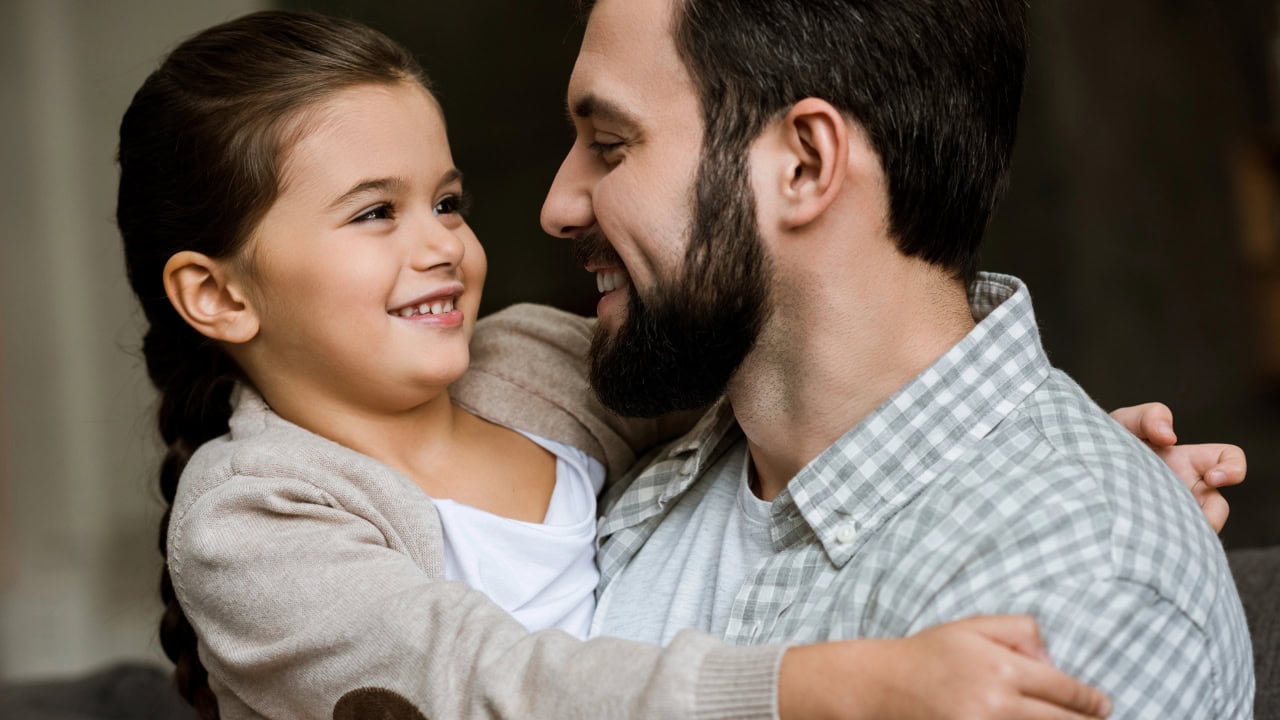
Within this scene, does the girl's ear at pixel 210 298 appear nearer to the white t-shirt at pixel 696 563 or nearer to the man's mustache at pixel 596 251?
the man's mustache at pixel 596 251

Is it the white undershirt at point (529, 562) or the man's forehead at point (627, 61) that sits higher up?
the man's forehead at point (627, 61)

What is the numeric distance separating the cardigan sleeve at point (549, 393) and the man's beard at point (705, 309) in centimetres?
29

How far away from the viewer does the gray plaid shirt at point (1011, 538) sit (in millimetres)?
1112

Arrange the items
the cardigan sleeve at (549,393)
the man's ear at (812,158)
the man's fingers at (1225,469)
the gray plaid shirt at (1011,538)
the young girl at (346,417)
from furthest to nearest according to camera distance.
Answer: the cardigan sleeve at (549,393) < the man's fingers at (1225,469) < the man's ear at (812,158) < the young girl at (346,417) < the gray plaid shirt at (1011,538)

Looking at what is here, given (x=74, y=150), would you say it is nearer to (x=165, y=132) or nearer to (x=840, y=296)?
(x=165, y=132)

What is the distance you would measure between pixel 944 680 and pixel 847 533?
1.10ft

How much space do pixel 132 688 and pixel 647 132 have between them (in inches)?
65.1

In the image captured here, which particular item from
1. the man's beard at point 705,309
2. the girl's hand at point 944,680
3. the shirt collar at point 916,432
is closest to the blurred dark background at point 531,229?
the man's beard at point 705,309

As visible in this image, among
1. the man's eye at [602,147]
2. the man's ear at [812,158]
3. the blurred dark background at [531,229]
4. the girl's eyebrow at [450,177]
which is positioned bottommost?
the blurred dark background at [531,229]

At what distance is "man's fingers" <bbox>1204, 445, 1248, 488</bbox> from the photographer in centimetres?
152

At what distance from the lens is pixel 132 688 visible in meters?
2.44

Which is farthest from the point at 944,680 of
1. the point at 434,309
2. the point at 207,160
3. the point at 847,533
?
the point at 207,160

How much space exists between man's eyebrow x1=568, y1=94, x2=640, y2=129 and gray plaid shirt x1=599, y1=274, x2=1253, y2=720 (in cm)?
45

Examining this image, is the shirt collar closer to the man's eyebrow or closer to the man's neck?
the man's neck
